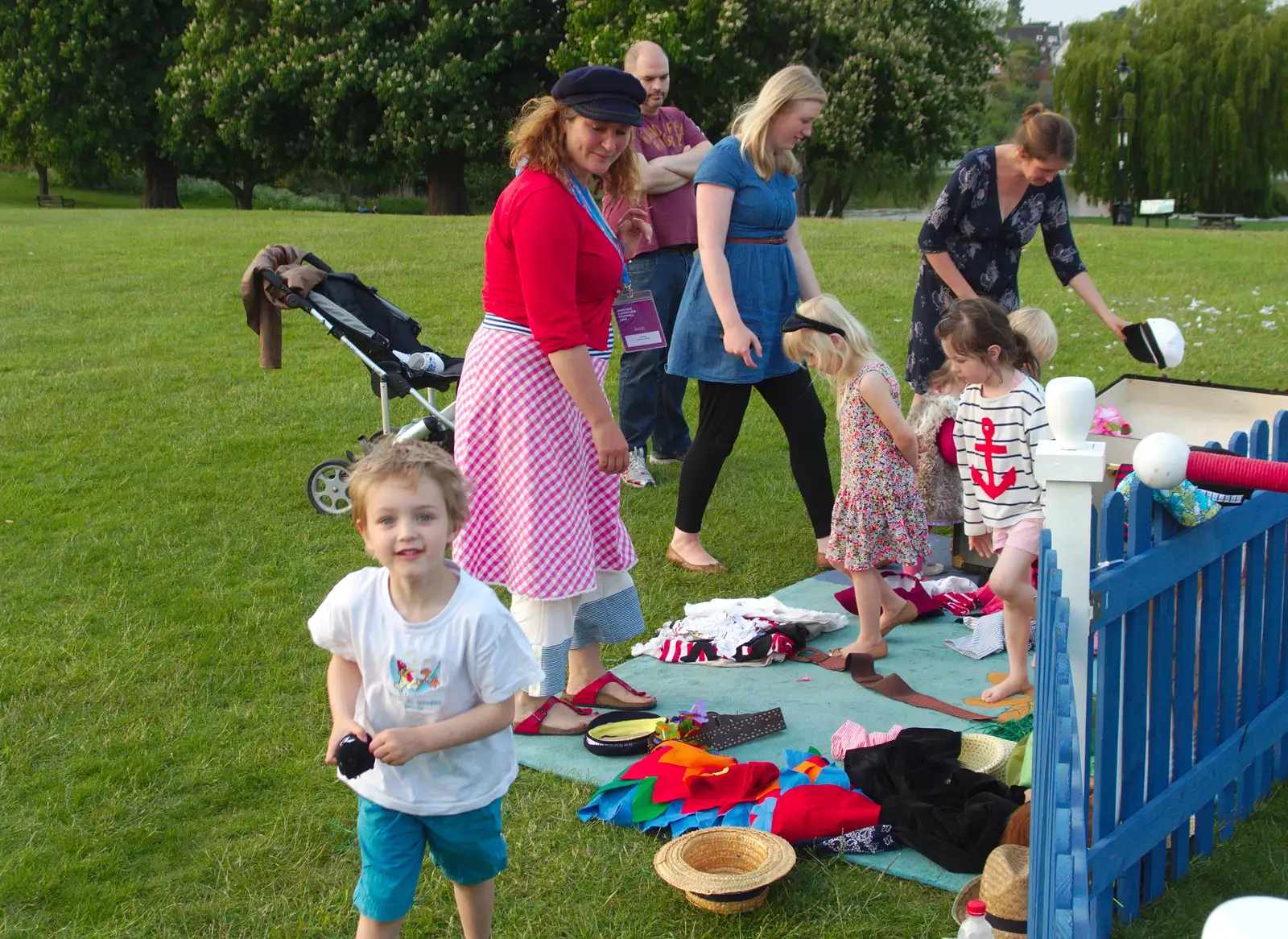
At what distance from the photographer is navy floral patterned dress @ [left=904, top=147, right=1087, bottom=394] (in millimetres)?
5246

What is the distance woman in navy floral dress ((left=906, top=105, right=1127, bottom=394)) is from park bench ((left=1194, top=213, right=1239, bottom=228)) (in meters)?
27.3

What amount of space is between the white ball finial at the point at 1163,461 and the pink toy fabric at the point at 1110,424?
3539mm

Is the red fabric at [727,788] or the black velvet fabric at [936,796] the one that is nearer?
the black velvet fabric at [936,796]

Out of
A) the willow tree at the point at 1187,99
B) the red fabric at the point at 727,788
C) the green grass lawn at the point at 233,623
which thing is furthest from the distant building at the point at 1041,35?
the red fabric at the point at 727,788

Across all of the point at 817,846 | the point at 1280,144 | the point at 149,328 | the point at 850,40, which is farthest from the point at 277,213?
the point at 1280,144

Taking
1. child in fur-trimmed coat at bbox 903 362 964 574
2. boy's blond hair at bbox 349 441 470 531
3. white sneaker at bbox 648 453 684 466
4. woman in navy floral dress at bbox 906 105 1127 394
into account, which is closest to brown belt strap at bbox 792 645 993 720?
child in fur-trimmed coat at bbox 903 362 964 574

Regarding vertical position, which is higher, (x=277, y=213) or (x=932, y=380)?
(x=277, y=213)

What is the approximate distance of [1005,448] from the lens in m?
4.07

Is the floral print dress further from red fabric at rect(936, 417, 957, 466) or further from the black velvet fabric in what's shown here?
the black velvet fabric

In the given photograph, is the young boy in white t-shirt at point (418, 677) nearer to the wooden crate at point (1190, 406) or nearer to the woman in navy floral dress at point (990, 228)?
the woman in navy floral dress at point (990, 228)

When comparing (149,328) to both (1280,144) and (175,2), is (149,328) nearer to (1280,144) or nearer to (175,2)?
(175,2)

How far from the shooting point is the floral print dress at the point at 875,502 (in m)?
4.59

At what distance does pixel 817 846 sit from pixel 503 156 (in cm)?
3074

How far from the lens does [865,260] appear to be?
14758 millimetres
